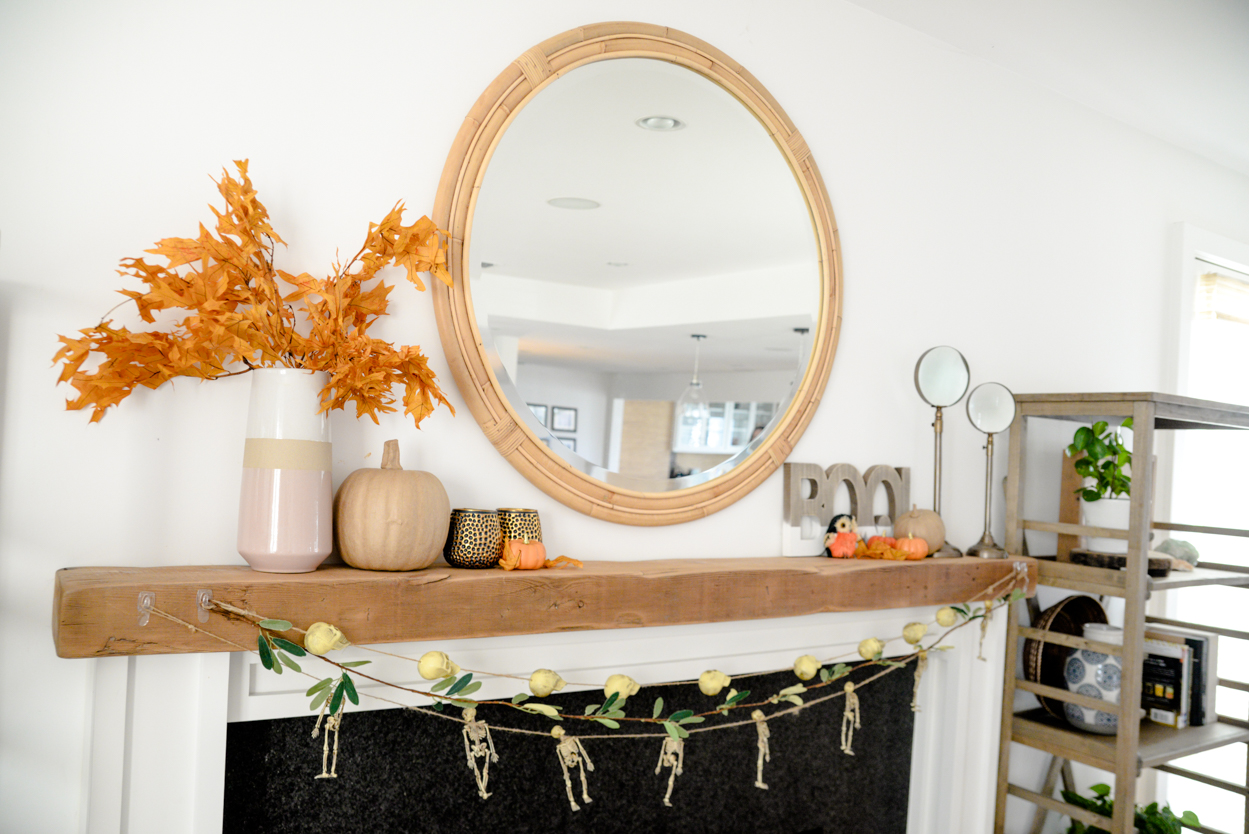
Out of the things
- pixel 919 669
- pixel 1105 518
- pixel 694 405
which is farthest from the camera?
pixel 1105 518

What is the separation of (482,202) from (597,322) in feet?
0.97

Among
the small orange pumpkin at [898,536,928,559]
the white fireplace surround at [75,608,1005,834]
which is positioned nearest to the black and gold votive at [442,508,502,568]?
the white fireplace surround at [75,608,1005,834]

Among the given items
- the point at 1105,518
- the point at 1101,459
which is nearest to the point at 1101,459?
the point at 1101,459

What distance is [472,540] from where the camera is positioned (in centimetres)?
141

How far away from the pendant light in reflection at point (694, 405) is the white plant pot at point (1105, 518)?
49.4 inches

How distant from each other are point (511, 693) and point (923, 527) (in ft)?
3.31

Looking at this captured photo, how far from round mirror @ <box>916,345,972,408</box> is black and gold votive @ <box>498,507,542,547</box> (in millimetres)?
1037

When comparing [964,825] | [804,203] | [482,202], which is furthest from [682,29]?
[964,825]

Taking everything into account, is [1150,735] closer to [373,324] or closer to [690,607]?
[690,607]

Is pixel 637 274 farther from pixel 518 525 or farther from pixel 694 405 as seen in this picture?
pixel 518 525

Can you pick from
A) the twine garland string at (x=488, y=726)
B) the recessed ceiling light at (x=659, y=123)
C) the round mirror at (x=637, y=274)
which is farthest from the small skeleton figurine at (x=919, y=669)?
the recessed ceiling light at (x=659, y=123)

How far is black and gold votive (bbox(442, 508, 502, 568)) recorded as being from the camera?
1.40 m

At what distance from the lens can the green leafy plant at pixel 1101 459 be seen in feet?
7.32

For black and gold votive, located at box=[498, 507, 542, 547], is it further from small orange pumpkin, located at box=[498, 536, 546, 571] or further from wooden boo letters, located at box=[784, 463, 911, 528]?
wooden boo letters, located at box=[784, 463, 911, 528]
